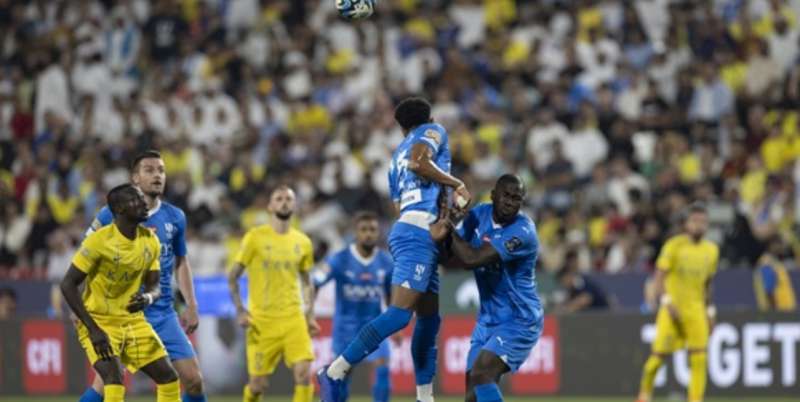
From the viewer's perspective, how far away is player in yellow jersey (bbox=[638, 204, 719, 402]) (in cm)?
1892

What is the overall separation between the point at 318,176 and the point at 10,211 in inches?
186

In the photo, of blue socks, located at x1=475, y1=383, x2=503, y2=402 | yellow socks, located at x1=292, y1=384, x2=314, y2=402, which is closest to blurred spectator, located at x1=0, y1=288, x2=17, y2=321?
yellow socks, located at x1=292, y1=384, x2=314, y2=402

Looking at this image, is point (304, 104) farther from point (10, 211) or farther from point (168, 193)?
point (10, 211)

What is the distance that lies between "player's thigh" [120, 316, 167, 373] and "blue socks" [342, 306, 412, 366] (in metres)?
1.47

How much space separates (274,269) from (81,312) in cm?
415

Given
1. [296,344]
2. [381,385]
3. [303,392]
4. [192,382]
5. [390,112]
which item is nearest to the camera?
[192,382]

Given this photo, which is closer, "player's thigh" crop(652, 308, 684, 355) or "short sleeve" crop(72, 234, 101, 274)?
"short sleeve" crop(72, 234, 101, 274)

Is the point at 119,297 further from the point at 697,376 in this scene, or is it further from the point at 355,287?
the point at 697,376

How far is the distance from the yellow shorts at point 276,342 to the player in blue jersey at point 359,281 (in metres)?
0.86

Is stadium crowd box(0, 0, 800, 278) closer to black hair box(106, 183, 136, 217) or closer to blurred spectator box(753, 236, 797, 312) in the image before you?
blurred spectator box(753, 236, 797, 312)

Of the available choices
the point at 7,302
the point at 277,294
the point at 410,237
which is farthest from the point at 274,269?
the point at 7,302

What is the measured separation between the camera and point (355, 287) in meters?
17.3

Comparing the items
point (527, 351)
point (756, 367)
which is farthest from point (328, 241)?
point (527, 351)

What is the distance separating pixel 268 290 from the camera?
54.4ft
